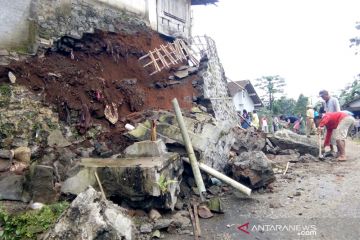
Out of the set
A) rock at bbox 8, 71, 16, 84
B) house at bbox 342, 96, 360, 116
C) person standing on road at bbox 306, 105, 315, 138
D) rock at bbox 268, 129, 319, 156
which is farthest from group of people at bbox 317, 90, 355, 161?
house at bbox 342, 96, 360, 116

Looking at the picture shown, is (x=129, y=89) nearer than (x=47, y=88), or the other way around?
(x=47, y=88)

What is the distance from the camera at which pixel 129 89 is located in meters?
8.34

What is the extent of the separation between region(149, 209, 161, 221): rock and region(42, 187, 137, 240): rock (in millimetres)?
1028

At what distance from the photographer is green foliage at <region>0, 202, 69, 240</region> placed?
12.2 ft

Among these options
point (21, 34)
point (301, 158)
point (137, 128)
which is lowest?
point (301, 158)

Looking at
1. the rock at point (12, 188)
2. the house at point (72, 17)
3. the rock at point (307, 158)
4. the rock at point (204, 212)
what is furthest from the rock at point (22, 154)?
the rock at point (307, 158)

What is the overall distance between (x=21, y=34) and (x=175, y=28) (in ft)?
25.1

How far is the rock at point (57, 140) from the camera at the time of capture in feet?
20.4

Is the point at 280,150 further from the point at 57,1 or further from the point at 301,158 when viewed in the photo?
→ the point at 57,1

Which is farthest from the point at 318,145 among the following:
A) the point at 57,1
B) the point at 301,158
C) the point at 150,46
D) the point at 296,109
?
the point at 296,109

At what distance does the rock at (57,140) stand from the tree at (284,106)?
2732cm

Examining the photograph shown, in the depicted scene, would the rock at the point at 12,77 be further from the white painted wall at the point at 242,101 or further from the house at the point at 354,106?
the house at the point at 354,106

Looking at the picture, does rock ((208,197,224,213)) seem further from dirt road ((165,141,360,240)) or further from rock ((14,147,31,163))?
rock ((14,147,31,163))

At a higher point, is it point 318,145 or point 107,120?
point 107,120
